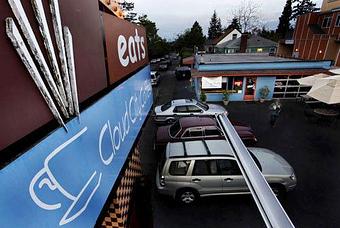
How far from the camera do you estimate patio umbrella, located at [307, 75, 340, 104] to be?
10.4m

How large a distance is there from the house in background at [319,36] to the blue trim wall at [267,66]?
7666 mm

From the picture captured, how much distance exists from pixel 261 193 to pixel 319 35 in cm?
3071

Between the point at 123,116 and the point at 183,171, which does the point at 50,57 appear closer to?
the point at 123,116

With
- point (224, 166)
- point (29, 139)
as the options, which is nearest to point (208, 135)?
point (224, 166)

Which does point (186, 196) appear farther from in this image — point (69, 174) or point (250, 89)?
point (250, 89)

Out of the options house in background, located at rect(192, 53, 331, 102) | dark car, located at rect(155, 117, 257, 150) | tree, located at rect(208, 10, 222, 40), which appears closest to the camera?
dark car, located at rect(155, 117, 257, 150)

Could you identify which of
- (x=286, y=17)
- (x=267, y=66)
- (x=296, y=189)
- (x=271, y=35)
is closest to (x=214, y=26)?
(x=271, y=35)

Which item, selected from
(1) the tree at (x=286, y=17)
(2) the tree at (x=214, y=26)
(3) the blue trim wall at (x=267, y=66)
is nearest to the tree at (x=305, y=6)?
(1) the tree at (x=286, y=17)

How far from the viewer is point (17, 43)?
3.03ft

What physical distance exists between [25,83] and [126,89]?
1.61 m

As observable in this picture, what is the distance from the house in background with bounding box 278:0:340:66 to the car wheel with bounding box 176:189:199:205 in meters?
23.9

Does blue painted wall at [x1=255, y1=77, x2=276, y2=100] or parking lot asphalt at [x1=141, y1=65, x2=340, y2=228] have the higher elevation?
blue painted wall at [x1=255, y1=77, x2=276, y2=100]

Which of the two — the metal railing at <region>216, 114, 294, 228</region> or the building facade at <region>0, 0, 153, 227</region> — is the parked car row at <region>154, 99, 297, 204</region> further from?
the building facade at <region>0, 0, 153, 227</region>

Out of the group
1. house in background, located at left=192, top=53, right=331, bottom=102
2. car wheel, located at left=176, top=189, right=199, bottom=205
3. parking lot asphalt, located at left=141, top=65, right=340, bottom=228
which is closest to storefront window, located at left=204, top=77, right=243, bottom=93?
house in background, located at left=192, top=53, right=331, bottom=102
